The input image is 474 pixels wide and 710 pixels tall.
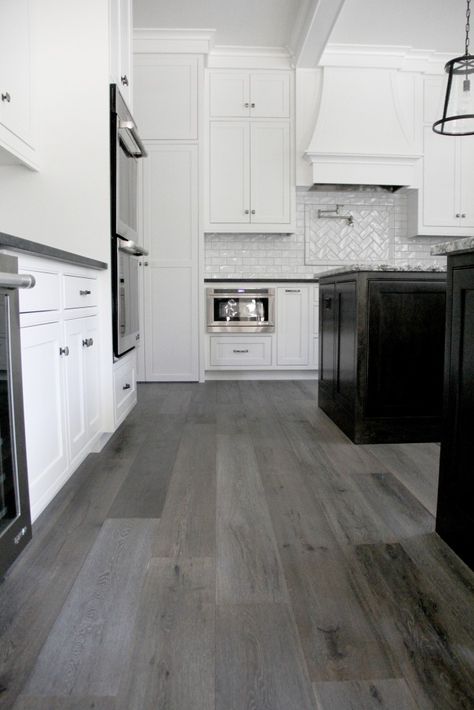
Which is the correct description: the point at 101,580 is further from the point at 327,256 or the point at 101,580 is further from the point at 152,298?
the point at 327,256

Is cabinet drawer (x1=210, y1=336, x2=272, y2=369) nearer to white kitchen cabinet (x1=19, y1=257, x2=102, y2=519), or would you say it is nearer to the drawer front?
white kitchen cabinet (x1=19, y1=257, x2=102, y2=519)

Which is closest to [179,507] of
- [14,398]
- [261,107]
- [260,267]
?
[14,398]

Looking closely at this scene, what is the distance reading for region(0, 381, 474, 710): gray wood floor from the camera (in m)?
1.05

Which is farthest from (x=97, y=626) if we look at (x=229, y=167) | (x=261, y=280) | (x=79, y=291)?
(x=229, y=167)

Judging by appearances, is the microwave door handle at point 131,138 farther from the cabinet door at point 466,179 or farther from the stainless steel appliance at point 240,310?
the cabinet door at point 466,179

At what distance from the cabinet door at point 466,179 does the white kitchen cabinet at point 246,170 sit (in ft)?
5.53

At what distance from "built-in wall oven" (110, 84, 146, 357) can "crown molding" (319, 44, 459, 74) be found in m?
2.45

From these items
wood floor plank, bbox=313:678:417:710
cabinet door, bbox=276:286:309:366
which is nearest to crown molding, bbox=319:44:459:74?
cabinet door, bbox=276:286:309:366

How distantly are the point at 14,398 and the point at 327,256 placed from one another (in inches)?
168

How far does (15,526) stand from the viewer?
1414 millimetres

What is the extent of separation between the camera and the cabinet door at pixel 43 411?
1.72 meters

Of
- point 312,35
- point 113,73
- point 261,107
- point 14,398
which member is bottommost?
point 14,398

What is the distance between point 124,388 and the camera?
10.8 ft

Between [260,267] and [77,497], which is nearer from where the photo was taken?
[77,497]
